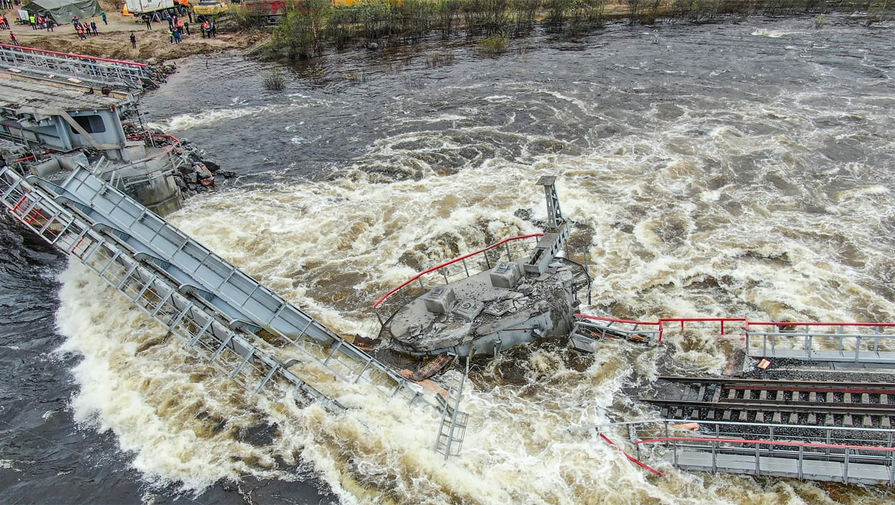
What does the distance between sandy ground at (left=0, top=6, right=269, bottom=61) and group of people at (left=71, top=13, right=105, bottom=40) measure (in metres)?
0.70

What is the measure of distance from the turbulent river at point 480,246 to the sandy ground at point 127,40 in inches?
575

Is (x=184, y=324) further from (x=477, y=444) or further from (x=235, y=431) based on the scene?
(x=477, y=444)

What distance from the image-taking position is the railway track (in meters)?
16.8

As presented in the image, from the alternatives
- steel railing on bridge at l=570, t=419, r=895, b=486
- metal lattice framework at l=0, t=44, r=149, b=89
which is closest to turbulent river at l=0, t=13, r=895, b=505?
steel railing on bridge at l=570, t=419, r=895, b=486

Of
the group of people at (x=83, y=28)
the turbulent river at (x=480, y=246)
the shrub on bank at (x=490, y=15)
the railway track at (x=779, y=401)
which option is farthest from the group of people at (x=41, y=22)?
the railway track at (x=779, y=401)

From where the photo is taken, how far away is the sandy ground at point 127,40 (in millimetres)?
63631

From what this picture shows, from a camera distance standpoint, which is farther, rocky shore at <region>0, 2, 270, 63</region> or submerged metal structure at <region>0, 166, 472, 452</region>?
rocky shore at <region>0, 2, 270, 63</region>

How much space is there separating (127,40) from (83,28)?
196 inches

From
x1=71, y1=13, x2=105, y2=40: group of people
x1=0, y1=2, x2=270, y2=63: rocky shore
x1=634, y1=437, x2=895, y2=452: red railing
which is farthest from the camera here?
x1=71, y1=13, x2=105, y2=40: group of people

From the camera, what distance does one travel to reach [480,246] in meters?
28.5

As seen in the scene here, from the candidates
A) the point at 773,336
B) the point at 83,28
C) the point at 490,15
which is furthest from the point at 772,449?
the point at 83,28

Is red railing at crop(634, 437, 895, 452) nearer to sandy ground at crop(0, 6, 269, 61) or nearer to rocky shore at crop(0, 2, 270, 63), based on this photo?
rocky shore at crop(0, 2, 270, 63)

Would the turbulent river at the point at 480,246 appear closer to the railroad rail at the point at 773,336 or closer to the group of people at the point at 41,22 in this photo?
the railroad rail at the point at 773,336

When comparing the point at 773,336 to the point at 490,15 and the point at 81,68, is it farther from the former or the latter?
the point at 490,15
